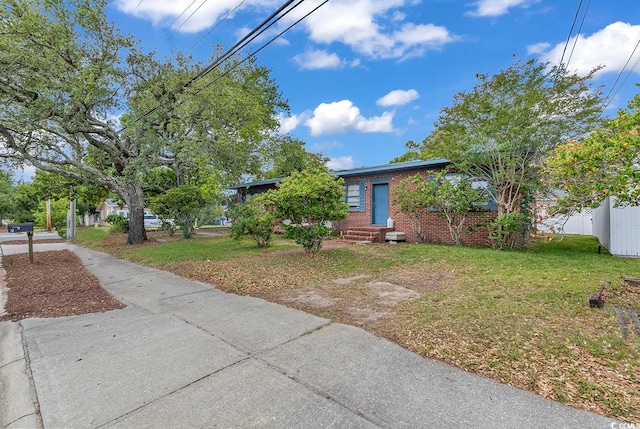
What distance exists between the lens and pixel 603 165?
148 inches

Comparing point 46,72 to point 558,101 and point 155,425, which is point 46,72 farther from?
point 558,101

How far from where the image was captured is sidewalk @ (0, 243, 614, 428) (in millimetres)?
2141

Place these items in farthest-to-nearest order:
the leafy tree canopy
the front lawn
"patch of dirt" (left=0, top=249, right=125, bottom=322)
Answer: the leafy tree canopy → "patch of dirt" (left=0, top=249, right=125, bottom=322) → the front lawn

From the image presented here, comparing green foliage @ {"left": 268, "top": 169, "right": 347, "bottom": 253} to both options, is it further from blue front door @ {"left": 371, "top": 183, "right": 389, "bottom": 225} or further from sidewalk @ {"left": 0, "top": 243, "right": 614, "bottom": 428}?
blue front door @ {"left": 371, "top": 183, "right": 389, "bottom": 225}

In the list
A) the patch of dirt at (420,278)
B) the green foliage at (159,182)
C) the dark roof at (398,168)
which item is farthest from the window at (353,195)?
the green foliage at (159,182)

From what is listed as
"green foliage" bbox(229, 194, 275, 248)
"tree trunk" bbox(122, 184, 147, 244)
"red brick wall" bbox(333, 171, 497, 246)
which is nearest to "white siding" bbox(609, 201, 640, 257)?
"red brick wall" bbox(333, 171, 497, 246)

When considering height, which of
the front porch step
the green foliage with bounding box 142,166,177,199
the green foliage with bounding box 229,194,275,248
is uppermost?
the green foliage with bounding box 142,166,177,199

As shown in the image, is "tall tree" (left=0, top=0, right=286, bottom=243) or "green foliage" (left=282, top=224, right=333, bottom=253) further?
"tall tree" (left=0, top=0, right=286, bottom=243)

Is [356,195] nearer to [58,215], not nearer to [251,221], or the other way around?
[251,221]

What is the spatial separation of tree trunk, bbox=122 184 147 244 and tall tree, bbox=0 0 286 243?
4cm

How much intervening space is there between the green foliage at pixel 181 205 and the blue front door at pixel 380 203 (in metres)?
7.76

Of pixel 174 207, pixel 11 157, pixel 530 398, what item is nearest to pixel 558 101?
pixel 530 398

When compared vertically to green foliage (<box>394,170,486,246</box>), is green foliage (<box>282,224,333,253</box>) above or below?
below

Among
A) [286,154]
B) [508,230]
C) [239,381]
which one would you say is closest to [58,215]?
[286,154]
